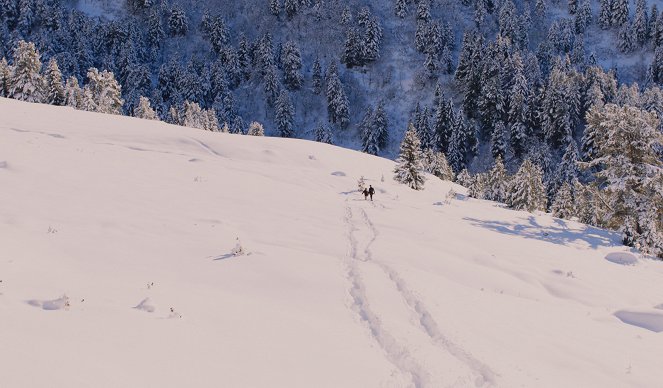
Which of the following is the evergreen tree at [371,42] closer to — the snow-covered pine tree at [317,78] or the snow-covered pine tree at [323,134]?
the snow-covered pine tree at [317,78]

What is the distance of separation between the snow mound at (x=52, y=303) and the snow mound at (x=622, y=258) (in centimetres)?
1983

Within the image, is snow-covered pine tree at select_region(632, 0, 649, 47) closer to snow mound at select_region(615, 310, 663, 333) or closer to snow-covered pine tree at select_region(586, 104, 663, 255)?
snow-covered pine tree at select_region(586, 104, 663, 255)

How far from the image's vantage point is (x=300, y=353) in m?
7.04

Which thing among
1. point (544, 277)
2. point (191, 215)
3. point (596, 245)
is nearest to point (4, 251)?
point (191, 215)

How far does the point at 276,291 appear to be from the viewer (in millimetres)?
9445

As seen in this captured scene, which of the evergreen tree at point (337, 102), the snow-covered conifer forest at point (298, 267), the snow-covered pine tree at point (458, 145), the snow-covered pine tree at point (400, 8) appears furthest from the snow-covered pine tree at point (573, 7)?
the snow-covered conifer forest at point (298, 267)

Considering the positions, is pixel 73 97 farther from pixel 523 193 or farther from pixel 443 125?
pixel 443 125

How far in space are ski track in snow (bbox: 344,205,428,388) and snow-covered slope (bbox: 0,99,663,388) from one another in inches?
1.7

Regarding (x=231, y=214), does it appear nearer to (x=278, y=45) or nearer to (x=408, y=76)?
(x=408, y=76)

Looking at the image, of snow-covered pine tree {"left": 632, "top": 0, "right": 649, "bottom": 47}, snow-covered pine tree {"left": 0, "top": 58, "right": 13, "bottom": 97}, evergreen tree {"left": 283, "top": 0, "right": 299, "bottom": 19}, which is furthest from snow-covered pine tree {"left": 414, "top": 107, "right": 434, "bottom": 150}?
snow-covered pine tree {"left": 0, "top": 58, "right": 13, "bottom": 97}

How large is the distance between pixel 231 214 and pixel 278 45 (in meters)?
110

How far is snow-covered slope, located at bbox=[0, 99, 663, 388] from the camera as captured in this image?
638 cm

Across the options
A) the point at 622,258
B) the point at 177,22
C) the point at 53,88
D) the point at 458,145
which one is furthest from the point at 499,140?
the point at 177,22

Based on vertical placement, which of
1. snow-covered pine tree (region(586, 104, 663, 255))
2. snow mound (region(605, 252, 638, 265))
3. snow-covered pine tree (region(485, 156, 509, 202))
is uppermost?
snow-covered pine tree (region(586, 104, 663, 255))
